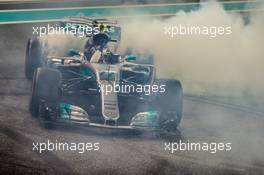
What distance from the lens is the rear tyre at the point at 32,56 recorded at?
7113mm

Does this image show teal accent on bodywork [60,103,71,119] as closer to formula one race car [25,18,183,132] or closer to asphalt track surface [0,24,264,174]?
formula one race car [25,18,183,132]

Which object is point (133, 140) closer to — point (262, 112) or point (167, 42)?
point (167, 42)

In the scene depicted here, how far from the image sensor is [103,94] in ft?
22.1

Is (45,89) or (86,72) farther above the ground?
(86,72)

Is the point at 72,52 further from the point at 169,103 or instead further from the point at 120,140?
the point at 169,103

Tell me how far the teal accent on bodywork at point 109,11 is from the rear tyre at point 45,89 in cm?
86

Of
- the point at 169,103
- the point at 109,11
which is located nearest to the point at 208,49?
the point at 169,103

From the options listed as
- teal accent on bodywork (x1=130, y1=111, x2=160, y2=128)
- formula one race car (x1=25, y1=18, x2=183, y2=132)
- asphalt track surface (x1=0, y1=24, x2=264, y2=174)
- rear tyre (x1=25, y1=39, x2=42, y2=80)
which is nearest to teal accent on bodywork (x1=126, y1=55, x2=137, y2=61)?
formula one race car (x1=25, y1=18, x2=183, y2=132)

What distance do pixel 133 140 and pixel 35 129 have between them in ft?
4.08

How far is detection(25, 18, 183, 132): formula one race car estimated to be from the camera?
22.1ft

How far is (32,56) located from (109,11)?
3.96 ft

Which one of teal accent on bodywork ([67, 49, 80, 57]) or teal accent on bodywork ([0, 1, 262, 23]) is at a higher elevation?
teal accent on bodywork ([0, 1, 262, 23])

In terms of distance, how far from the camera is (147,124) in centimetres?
685

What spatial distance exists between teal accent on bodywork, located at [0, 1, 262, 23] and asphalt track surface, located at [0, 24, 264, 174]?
0.36 m
